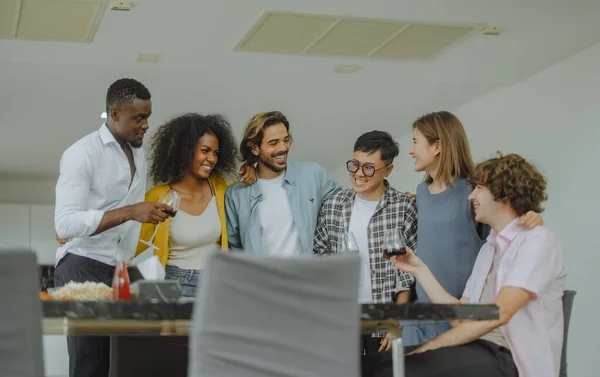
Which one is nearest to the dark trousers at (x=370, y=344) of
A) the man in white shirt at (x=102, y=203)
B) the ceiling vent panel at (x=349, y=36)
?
the man in white shirt at (x=102, y=203)

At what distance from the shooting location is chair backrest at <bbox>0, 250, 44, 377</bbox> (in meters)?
1.65

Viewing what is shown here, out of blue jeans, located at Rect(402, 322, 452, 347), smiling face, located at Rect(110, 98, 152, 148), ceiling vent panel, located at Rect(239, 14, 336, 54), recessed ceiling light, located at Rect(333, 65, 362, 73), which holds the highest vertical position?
ceiling vent panel, located at Rect(239, 14, 336, 54)

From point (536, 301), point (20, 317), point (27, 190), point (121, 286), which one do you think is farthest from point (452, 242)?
point (27, 190)

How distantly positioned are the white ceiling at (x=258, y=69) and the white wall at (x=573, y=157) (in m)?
0.18

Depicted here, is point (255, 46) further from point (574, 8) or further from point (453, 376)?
point (453, 376)

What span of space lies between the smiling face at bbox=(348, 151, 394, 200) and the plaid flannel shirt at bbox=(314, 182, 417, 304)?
0.04 meters

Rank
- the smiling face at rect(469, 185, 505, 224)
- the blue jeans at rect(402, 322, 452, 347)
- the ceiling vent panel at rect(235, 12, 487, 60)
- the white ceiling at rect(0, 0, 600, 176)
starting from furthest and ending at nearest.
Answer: the ceiling vent panel at rect(235, 12, 487, 60), the white ceiling at rect(0, 0, 600, 176), the blue jeans at rect(402, 322, 452, 347), the smiling face at rect(469, 185, 505, 224)

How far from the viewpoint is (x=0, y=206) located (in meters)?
10.9

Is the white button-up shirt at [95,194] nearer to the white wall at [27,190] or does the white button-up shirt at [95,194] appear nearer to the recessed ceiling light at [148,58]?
the recessed ceiling light at [148,58]

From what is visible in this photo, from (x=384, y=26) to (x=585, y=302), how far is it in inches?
97.5

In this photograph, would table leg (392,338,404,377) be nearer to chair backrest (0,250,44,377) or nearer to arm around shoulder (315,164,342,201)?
chair backrest (0,250,44,377)

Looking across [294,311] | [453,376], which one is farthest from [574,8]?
[294,311]

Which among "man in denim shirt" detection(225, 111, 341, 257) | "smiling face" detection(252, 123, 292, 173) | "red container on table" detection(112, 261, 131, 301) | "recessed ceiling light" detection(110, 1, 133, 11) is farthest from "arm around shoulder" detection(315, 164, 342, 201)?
"recessed ceiling light" detection(110, 1, 133, 11)

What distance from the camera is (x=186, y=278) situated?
3209mm
